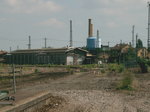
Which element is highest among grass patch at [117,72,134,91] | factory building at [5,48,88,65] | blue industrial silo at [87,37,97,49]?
blue industrial silo at [87,37,97,49]

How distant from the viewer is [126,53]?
61.3m

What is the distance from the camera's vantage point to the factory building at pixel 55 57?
185 ft

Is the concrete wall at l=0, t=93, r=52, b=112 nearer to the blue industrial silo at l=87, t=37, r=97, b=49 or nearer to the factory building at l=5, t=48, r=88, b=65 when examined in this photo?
the factory building at l=5, t=48, r=88, b=65

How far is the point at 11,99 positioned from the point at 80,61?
51.7 m

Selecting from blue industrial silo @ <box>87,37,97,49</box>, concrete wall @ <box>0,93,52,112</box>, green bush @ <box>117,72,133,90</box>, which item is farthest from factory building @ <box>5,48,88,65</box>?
concrete wall @ <box>0,93,52,112</box>

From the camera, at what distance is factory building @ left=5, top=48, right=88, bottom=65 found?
5629 cm

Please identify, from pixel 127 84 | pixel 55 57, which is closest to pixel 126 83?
pixel 127 84

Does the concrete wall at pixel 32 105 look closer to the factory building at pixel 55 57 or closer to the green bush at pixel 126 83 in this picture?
the green bush at pixel 126 83

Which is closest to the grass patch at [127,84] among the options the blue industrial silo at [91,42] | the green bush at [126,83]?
the green bush at [126,83]

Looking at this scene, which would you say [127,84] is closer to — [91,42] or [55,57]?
[55,57]

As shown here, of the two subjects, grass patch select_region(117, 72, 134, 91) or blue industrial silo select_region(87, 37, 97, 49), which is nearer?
grass patch select_region(117, 72, 134, 91)

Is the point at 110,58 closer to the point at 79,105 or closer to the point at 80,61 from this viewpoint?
the point at 80,61

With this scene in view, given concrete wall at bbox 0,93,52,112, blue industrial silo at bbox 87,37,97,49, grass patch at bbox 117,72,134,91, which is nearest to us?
concrete wall at bbox 0,93,52,112

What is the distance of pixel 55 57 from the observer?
190ft
